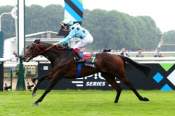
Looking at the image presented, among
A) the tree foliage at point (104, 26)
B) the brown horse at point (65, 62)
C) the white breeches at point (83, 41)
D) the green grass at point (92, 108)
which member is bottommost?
the green grass at point (92, 108)

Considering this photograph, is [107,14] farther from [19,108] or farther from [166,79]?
[19,108]

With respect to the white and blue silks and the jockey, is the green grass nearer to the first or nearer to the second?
the jockey

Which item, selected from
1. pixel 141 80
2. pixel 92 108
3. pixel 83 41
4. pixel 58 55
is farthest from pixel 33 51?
pixel 141 80

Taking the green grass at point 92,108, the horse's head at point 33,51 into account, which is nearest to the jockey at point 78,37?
the horse's head at point 33,51

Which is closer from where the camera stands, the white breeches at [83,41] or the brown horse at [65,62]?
the brown horse at [65,62]

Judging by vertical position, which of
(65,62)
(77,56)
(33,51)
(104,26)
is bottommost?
(65,62)

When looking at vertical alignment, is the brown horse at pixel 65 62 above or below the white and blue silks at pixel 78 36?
below

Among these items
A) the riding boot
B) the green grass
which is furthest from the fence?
the riding boot

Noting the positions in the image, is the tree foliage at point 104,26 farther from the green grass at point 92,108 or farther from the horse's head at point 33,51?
the green grass at point 92,108

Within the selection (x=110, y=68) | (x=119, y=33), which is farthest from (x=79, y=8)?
(x=119, y=33)

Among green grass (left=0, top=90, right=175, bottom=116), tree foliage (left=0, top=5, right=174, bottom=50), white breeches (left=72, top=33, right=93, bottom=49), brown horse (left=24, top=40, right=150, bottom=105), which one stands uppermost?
tree foliage (left=0, top=5, right=174, bottom=50)

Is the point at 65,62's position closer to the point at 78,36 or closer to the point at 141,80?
the point at 78,36

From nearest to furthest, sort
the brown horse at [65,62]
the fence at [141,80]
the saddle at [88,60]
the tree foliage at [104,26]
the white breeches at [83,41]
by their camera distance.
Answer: the brown horse at [65,62], the saddle at [88,60], the white breeches at [83,41], the fence at [141,80], the tree foliage at [104,26]

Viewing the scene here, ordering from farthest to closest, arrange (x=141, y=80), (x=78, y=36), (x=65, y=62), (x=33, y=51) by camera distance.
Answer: (x=141, y=80)
(x=78, y=36)
(x=33, y=51)
(x=65, y=62)
